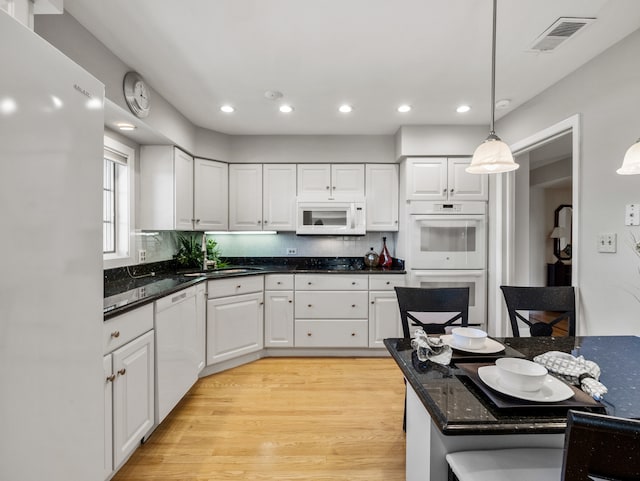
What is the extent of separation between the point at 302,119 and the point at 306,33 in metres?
1.36

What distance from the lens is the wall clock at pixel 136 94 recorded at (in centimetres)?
211

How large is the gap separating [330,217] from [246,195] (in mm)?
1019

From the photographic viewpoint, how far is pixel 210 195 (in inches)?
135

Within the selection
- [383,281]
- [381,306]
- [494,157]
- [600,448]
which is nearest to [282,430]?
[381,306]

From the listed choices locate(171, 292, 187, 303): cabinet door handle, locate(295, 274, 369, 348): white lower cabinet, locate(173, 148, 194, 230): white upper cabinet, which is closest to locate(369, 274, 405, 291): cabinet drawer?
locate(295, 274, 369, 348): white lower cabinet

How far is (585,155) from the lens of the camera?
82.3 inches

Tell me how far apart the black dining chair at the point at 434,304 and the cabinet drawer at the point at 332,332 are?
60.2 inches

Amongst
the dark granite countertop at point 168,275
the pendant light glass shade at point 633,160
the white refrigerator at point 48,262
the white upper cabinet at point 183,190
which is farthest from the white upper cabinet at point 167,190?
the pendant light glass shade at point 633,160

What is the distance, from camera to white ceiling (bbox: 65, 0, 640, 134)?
1.63 meters

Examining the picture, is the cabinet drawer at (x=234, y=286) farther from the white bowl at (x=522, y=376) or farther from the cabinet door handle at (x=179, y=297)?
the white bowl at (x=522, y=376)

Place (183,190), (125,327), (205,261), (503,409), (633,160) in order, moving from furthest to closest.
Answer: (205,261)
(183,190)
(125,327)
(633,160)
(503,409)

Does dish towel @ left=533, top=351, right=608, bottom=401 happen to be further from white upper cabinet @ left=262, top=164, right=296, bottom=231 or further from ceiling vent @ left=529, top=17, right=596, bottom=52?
white upper cabinet @ left=262, top=164, right=296, bottom=231

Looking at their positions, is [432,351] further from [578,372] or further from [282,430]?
[282,430]

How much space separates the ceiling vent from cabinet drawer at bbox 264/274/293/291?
2.70 metres
